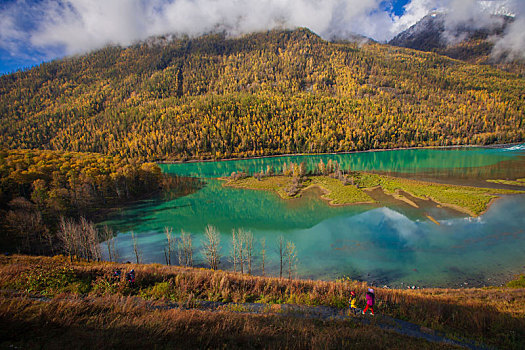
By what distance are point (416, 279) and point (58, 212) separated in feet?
183

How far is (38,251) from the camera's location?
105 feet

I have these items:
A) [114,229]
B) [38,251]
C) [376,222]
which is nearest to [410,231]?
[376,222]

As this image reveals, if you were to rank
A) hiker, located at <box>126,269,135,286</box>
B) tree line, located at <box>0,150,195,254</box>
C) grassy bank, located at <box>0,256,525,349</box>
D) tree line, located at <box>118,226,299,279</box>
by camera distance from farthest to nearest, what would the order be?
tree line, located at <box>0,150,195,254</box> → tree line, located at <box>118,226,299,279</box> → hiker, located at <box>126,269,135,286</box> → grassy bank, located at <box>0,256,525,349</box>

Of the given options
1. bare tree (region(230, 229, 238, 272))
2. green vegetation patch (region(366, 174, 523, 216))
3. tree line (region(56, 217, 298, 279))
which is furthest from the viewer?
green vegetation patch (region(366, 174, 523, 216))

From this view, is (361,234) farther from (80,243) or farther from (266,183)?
(266,183)

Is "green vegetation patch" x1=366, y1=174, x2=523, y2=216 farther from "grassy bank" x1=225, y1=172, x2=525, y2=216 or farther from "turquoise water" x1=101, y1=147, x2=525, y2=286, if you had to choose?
"turquoise water" x1=101, y1=147, x2=525, y2=286

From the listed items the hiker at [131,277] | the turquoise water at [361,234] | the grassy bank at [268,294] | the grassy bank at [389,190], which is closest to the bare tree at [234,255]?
the turquoise water at [361,234]

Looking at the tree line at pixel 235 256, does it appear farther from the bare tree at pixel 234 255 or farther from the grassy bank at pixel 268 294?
the grassy bank at pixel 268 294

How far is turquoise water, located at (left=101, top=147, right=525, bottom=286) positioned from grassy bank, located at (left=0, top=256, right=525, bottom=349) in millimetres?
12044

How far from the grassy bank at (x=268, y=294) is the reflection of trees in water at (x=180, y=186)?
2086 inches

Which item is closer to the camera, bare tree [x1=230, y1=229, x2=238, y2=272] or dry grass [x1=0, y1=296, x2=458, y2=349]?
dry grass [x1=0, y1=296, x2=458, y2=349]

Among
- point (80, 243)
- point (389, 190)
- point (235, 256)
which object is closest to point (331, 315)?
point (235, 256)

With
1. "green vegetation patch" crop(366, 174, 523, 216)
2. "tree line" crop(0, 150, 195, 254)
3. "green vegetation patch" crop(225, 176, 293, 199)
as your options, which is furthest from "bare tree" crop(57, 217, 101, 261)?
"green vegetation patch" crop(366, 174, 523, 216)

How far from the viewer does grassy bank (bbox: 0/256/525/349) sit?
10.3m
